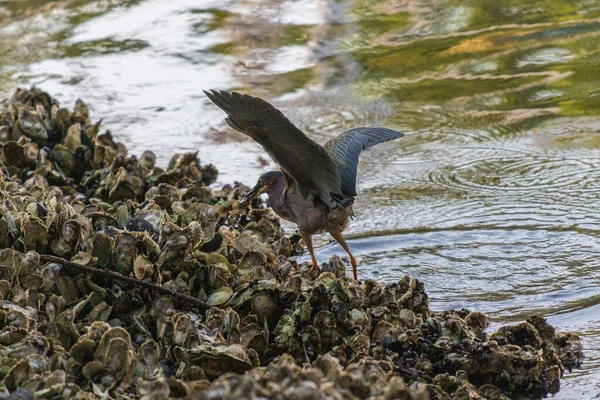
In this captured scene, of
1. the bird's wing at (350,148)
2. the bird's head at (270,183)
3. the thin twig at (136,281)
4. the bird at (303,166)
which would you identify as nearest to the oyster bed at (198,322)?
the thin twig at (136,281)

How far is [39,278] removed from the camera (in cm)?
374

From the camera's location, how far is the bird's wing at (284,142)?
3836mm

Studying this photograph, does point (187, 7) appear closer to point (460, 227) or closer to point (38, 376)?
point (460, 227)

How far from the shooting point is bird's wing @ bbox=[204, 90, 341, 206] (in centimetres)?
384

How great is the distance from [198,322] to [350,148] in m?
1.79

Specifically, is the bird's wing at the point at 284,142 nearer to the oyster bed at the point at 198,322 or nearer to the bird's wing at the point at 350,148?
the bird's wing at the point at 350,148

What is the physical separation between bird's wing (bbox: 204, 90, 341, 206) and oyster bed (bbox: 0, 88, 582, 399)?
395mm

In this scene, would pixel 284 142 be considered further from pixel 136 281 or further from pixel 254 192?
pixel 254 192

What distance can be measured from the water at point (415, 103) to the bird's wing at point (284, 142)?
0.82m

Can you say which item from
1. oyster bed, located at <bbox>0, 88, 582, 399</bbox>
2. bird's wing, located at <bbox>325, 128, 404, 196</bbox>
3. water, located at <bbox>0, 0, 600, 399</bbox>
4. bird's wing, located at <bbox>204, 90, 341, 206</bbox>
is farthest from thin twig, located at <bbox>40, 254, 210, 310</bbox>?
water, located at <bbox>0, 0, 600, 399</bbox>

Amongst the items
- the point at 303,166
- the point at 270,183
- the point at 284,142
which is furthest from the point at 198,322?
the point at 270,183

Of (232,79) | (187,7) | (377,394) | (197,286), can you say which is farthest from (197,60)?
(377,394)

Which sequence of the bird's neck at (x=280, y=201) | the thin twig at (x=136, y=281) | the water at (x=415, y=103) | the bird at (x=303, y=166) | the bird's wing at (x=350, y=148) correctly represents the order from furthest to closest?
the water at (x=415, y=103)
the bird's neck at (x=280, y=201)
the bird's wing at (x=350, y=148)
the bird at (x=303, y=166)
the thin twig at (x=136, y=281)

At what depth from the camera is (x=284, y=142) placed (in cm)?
412
